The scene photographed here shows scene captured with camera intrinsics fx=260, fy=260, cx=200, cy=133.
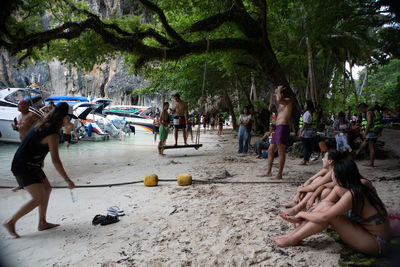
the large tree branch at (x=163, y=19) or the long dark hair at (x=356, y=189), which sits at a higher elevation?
the large tree branch at (x=163, y=19)

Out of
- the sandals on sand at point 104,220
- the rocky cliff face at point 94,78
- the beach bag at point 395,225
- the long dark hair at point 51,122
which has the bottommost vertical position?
the sandals on sand at point 104,220

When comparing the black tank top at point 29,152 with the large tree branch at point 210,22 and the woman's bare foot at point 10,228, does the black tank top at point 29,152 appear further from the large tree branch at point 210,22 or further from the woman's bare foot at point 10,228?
the large tree branch at point 210,22

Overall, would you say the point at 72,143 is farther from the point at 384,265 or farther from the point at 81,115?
the point at 384,265

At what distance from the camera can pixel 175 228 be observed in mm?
3291

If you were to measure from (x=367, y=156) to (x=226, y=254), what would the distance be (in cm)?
740

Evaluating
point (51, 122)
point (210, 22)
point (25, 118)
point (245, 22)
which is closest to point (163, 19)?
point (210, 22)

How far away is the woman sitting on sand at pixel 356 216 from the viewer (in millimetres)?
2391

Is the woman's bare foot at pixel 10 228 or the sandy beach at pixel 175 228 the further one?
the woman's bare foot at pixel 10 228

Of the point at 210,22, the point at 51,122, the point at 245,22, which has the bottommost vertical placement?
the point at 51,122

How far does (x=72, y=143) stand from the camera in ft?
49.1

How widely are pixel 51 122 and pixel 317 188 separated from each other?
348 centimetres

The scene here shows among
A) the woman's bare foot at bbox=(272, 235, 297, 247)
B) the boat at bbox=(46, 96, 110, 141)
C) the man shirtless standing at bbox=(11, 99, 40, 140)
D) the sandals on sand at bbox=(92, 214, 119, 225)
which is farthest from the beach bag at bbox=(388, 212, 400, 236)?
the boat at bbox=(46, 96, 110, 141)

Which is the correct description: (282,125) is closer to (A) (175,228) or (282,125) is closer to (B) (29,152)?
(A) (175,228)

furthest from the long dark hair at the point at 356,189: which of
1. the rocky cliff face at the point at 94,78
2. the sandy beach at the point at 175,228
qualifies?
the rocky cliff face at the point at 94,78
